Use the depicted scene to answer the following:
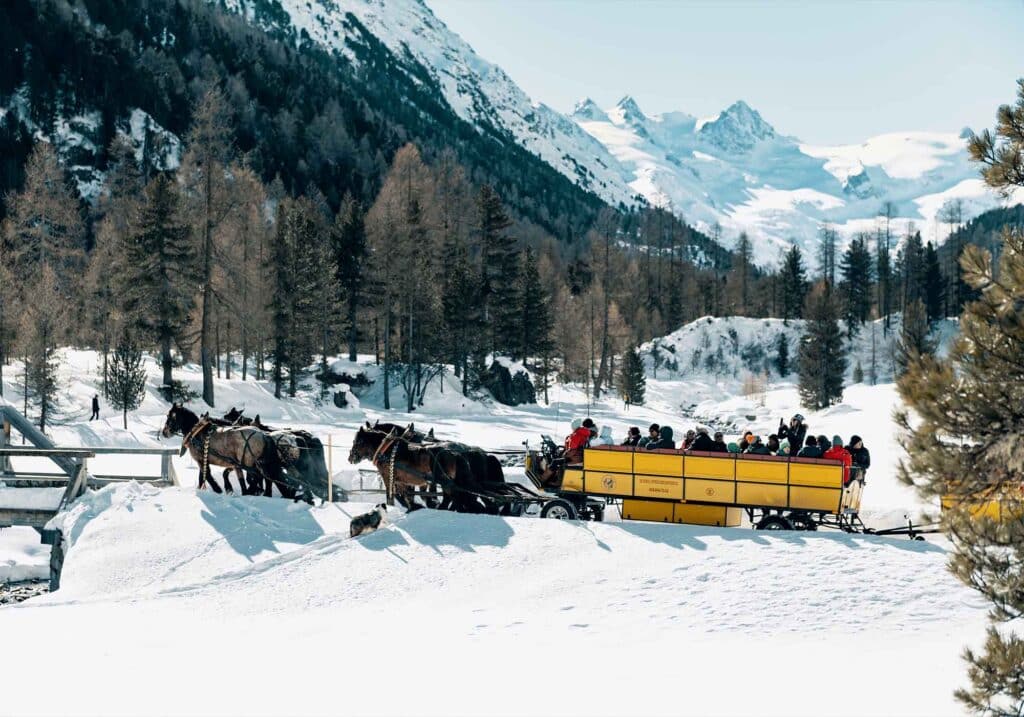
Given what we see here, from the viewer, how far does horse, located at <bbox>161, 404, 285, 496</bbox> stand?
17125mm

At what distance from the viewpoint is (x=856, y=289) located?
88.0m

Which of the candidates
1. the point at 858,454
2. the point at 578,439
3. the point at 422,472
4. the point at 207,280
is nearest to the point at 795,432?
the point at 858,454

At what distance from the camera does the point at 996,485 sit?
688 cm

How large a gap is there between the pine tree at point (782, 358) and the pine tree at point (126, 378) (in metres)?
65.3

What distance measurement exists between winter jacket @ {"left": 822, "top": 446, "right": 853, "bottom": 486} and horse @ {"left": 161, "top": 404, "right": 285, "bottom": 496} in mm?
10388

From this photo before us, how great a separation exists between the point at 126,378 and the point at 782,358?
219 ft

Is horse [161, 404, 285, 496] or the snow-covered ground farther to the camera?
horse [161, 404, 285, 496]

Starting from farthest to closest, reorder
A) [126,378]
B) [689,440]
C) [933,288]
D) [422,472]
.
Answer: [933,288], [126,378], [689,440], [422,472]

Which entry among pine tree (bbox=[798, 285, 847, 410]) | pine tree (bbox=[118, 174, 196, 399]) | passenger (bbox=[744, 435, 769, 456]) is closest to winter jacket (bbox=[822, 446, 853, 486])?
passenger (bbox=[744, 435, 769, 456])

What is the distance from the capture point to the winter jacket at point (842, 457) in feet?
47.8

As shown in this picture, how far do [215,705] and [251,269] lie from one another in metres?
41.5

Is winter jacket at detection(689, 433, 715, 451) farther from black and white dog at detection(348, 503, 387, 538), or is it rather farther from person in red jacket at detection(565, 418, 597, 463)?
black and white dog at detection(348, 503, 387, 538)

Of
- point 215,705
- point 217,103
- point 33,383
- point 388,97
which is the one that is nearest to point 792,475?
point 215,705

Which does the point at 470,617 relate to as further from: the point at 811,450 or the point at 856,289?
the point at 856,289
